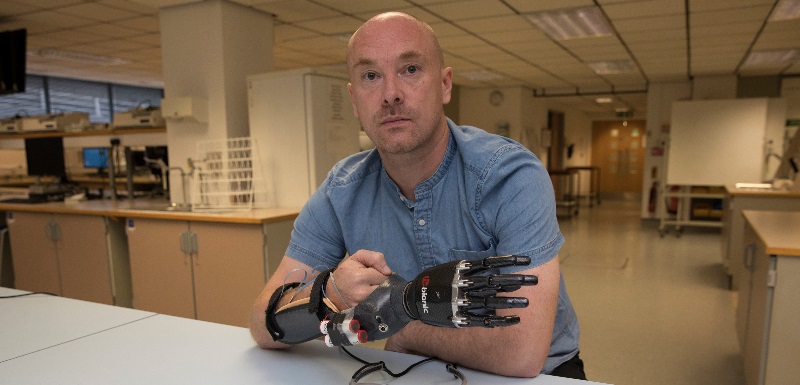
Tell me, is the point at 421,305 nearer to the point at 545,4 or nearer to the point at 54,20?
the point at 545,4

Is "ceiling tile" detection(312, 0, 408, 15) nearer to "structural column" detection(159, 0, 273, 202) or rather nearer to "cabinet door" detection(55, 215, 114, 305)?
"structural column" detection(159, 0, 273, 202)

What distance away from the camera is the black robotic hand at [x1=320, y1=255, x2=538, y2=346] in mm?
714

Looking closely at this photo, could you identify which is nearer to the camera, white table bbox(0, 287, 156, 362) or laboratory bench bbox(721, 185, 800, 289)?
white table bbox(0, 287, 156, 362)

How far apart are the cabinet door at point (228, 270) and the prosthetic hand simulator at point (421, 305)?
198cm

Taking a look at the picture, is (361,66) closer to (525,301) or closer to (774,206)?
(525,301)

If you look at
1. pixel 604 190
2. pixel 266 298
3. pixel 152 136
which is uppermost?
pixel 152 136

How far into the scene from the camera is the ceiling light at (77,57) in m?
5.70

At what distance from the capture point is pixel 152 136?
451 cm

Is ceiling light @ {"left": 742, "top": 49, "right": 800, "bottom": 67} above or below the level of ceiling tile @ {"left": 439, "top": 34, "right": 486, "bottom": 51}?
below

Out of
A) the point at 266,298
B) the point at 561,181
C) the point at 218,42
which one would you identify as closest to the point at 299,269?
the point at 266,298

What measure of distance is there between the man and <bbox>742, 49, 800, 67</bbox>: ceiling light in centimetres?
641

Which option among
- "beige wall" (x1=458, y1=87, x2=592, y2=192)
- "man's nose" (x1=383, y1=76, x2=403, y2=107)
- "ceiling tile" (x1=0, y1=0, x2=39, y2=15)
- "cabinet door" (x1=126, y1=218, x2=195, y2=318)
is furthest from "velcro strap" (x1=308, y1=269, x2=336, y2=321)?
"beige wall" (x1=458, y1=87, x2=592, y2=192)

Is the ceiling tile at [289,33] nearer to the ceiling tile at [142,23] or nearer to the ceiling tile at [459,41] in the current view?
the ceiling tile at [142,23]

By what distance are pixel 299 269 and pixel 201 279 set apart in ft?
7.03
